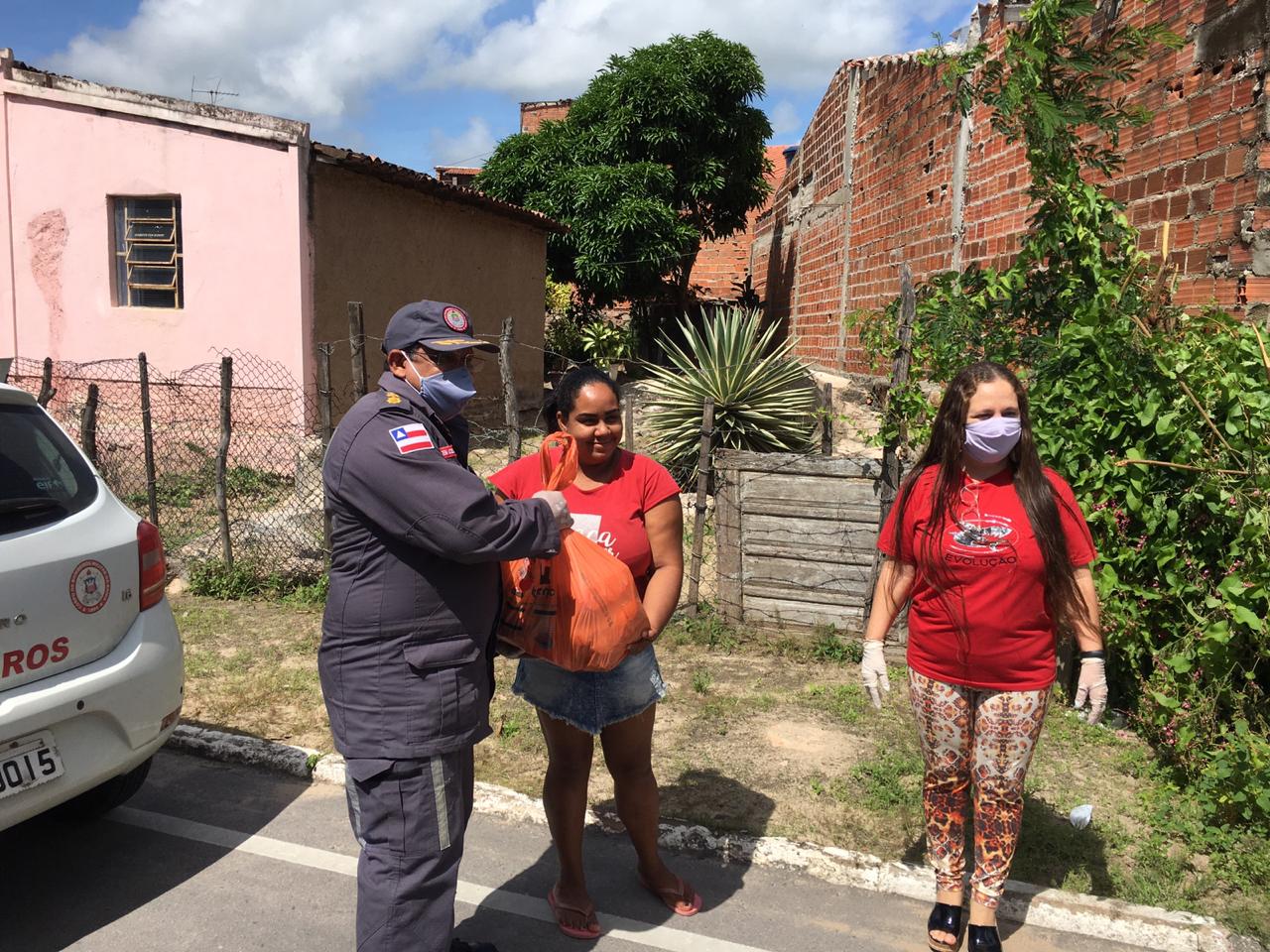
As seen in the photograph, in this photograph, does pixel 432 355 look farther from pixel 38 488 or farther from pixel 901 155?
pixel 901 155

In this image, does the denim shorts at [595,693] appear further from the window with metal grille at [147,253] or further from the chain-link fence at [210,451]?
the window with metal grille at [147,253]

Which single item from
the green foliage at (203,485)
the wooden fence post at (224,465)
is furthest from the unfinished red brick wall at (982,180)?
the green foliage at (203,485)

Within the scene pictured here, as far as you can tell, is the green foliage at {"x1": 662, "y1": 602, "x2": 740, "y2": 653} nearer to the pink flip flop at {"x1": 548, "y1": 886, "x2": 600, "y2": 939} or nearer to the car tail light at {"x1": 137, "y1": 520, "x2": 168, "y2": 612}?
the pink flip flop at {"x1": 548, "y1": 886, "x2": 600, "y2": 939}

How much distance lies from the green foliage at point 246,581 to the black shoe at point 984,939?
17.0 ft

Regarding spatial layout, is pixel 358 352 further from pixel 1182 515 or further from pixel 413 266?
pixel 413 266

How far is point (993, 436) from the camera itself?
9.65 feet

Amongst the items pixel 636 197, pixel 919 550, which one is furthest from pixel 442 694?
pixel 636 197

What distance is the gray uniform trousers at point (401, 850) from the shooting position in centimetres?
245

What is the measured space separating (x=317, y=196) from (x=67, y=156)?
3186 millimetres

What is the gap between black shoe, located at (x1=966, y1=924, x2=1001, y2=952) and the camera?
2996 mm

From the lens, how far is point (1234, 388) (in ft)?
13.3

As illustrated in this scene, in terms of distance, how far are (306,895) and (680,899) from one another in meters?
1.30

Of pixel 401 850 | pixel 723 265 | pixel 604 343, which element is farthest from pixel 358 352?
pixel 723 265

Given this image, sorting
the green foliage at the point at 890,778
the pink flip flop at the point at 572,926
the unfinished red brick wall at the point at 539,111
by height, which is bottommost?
the pink flip flop at the point at 572,926
